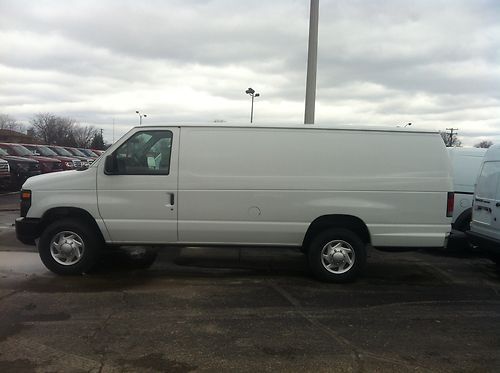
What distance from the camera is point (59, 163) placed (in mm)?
19984

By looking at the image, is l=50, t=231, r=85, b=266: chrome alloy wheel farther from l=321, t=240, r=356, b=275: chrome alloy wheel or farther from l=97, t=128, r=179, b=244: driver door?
l=321, t=240, r=356, b=275: chrome alloy wheel

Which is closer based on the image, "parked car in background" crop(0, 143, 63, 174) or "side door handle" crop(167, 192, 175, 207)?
"side door handle" crop(167, 192, 175, 207)

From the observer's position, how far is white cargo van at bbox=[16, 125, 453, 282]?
6.30m

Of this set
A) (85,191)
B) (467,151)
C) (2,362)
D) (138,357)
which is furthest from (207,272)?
(467,151)

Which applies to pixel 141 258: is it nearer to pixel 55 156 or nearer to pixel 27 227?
pixel 27 227

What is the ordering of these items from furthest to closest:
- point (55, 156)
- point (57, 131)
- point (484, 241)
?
1. point (57, 131)
2. point (55, 156)
3. point (484, 241)

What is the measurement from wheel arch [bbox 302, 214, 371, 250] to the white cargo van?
0.02 m

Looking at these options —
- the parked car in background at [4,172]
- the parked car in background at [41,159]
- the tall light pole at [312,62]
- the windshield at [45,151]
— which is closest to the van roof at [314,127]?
the tall light pole at [312,62]

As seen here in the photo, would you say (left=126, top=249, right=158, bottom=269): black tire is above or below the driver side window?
below

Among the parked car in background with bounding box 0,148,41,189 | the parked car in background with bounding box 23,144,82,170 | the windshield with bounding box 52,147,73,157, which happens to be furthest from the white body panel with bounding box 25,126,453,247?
the windshield with bounding box 52,147,73,157

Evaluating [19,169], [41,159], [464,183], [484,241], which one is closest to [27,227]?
[484,241]

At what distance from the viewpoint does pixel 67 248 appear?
6469mm

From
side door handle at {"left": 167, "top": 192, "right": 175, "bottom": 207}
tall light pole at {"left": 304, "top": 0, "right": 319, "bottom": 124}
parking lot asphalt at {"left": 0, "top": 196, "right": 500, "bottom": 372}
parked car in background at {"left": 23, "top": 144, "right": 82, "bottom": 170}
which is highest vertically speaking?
tall light pole at {"left": 304, "top": 0, "right": 319, "bottom": 124}

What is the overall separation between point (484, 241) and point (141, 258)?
17.2 feet
